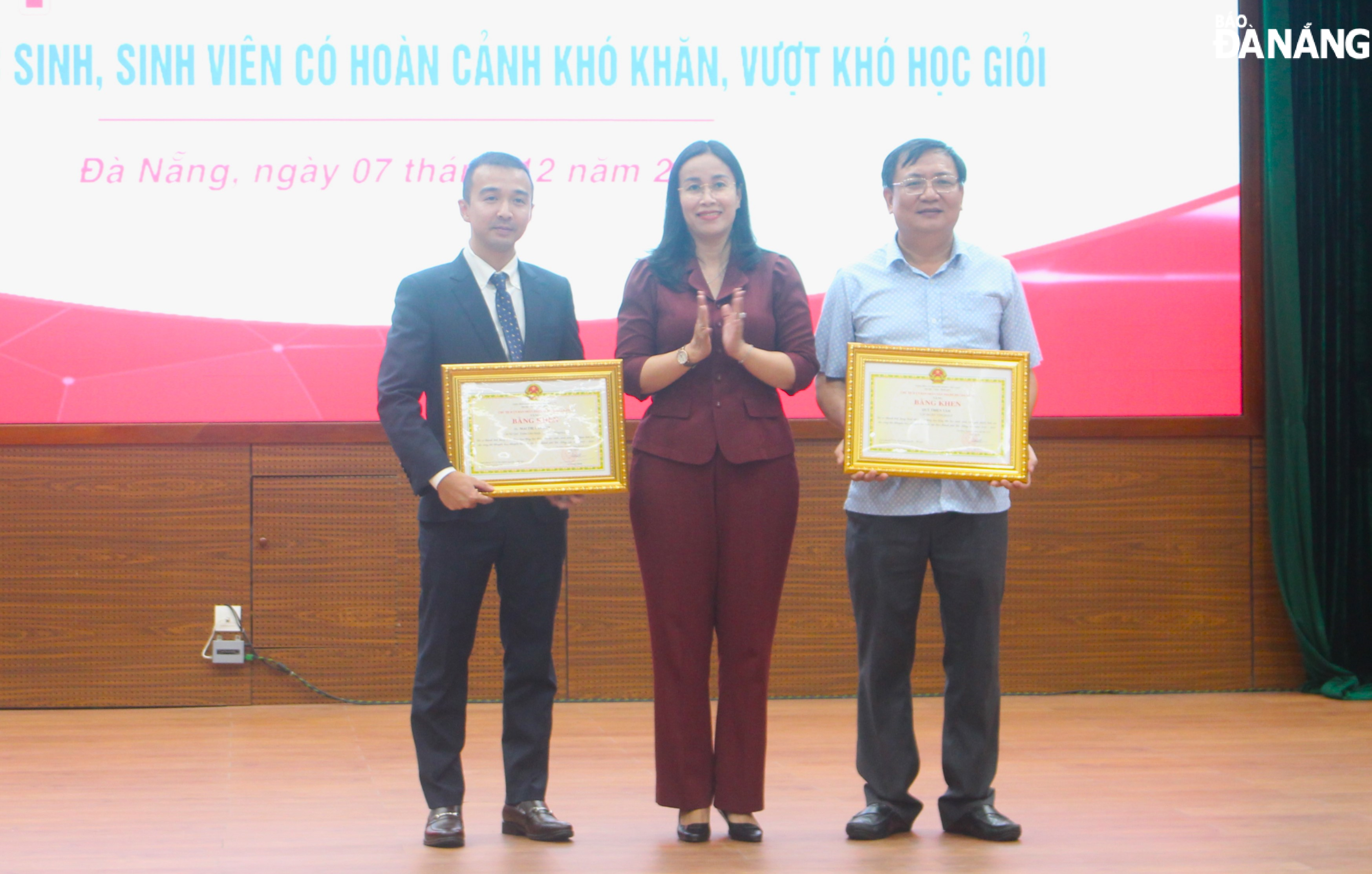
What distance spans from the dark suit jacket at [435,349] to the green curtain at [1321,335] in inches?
105

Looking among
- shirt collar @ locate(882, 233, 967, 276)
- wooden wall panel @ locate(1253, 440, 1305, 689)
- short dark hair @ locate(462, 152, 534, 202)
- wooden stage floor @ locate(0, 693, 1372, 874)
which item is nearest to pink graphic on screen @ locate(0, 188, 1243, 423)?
wooden wall panel @ locate(1253, 440, 1305, 689)

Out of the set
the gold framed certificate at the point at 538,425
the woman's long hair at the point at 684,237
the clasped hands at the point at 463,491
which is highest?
the woman's long hair at the point at 684,237

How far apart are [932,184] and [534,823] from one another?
55.0 inches

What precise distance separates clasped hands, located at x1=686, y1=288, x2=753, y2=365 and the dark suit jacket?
258mm

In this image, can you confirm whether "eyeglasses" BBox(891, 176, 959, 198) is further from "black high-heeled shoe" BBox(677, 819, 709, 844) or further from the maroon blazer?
"black high-heeled shoe" BBox(677, 819, 709, 844)

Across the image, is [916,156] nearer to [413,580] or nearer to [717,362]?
[717,362]

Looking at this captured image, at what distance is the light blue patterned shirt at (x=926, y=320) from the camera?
2.36m

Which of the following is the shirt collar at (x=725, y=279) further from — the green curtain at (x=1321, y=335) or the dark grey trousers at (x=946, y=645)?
the green curtain at (x=1321, y=335)

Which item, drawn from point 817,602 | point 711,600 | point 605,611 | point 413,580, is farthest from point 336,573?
point 711,600

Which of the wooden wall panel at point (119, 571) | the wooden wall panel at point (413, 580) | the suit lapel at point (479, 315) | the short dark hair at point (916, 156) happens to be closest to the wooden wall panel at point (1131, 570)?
the wooden wall panel at point (413, 580)

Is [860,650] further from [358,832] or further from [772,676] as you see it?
[772,676]

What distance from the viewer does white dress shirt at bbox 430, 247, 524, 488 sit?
240 cm

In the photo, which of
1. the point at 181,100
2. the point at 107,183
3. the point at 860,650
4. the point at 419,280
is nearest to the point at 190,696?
the point at 107,183

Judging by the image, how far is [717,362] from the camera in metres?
2.34
